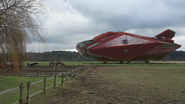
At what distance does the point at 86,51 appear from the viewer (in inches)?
1948

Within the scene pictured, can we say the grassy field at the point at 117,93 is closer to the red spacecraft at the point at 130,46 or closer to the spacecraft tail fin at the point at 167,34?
the red spacecraft at the point at 130,46

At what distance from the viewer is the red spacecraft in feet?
139

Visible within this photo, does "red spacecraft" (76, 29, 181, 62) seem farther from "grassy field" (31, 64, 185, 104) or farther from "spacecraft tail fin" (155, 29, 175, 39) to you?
"grassy field" (31, 64, 185, 104)

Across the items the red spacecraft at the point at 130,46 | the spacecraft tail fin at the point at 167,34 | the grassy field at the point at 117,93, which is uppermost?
the spacecraft tail fin at the point at 167,34

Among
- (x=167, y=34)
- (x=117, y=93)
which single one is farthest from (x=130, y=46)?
(x=117, y=93)

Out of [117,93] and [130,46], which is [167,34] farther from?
[117,93]

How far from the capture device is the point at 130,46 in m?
42.9

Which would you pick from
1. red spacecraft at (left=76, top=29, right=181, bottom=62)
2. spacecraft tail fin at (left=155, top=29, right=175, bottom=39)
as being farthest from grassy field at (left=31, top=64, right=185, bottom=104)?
spacecraft tail fin at (left=155, top=29, right=175, bottom=39)

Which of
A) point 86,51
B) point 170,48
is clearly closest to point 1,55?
point 86,51

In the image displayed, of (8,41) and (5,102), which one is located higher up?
(8,41)

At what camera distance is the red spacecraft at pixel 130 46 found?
139ft

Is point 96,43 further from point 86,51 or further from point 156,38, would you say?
point 156,38

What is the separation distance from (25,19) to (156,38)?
45705 millimetres

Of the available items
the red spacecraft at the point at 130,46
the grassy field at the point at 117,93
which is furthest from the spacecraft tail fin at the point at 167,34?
the grassy field at the point at 117,93
